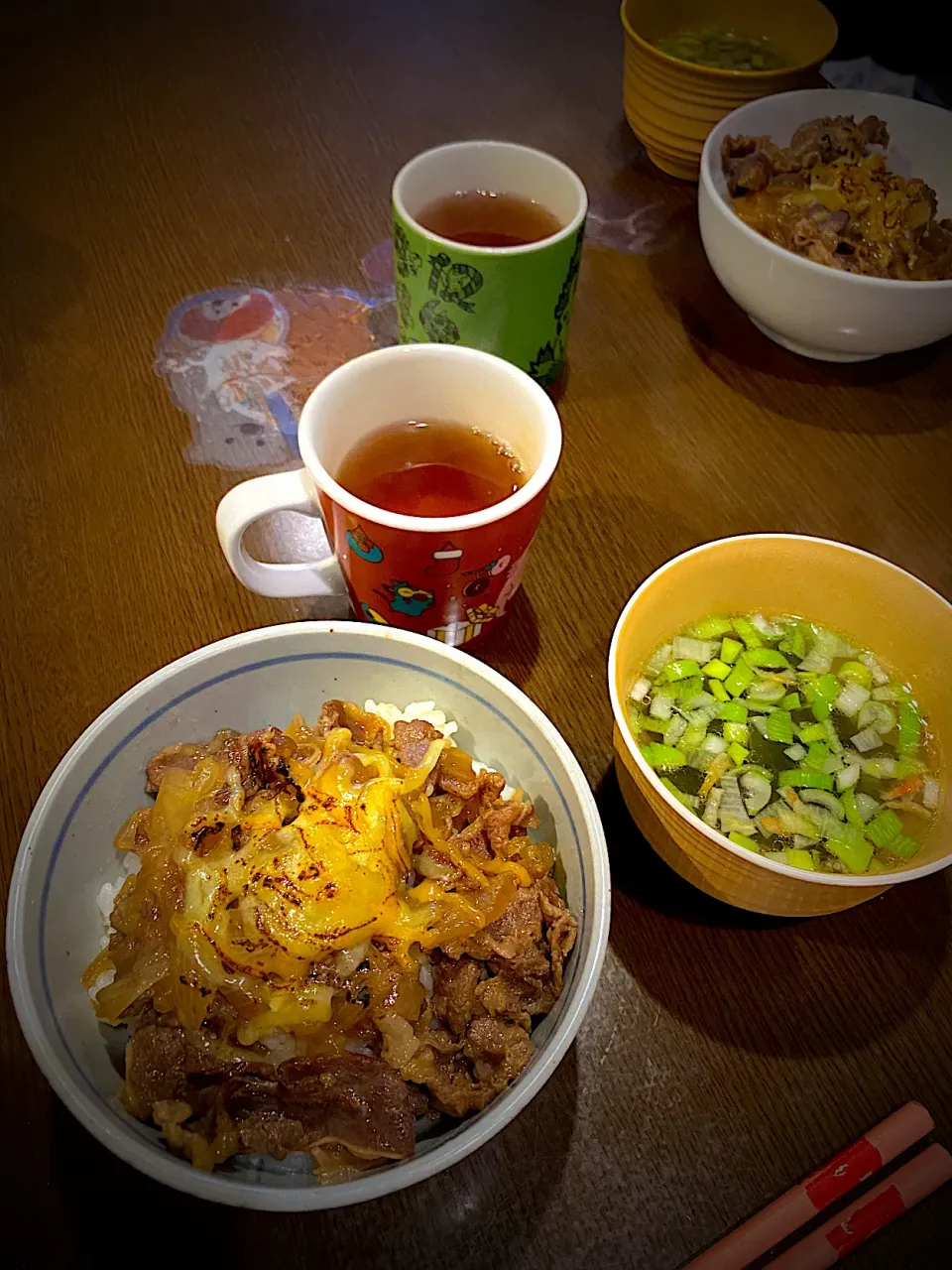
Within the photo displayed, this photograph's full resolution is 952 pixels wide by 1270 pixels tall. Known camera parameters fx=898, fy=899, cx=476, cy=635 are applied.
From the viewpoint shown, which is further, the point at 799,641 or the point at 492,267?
the point at 492,267

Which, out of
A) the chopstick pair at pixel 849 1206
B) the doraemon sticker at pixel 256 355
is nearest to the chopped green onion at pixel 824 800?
the chopstick pair at pixel 849 1206

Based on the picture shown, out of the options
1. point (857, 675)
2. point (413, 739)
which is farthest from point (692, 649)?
point (413, 739)

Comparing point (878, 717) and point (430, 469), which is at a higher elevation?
point (430, 469)

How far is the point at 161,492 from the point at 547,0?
6.97 ft

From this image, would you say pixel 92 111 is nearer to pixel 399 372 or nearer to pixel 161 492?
pixel 161 492

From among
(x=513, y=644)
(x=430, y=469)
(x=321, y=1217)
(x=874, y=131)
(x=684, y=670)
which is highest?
(x=874, y=131)

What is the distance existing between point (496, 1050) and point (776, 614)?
29.4 inches

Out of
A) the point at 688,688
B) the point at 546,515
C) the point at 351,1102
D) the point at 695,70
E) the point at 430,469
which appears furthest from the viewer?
the point at 695,70

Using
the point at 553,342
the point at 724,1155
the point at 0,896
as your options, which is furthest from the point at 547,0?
the point at 724,1155

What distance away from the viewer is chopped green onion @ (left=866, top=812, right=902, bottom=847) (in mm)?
1146

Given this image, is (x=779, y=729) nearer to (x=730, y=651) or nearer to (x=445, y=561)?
(x=730, y=651)

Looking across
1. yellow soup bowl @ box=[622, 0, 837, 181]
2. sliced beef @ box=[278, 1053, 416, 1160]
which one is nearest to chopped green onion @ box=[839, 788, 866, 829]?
sliced beef @ box=[278, 1053, 416, 1160]

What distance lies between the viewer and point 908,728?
4.09 ft

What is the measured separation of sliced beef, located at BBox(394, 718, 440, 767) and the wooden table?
1.03ft
